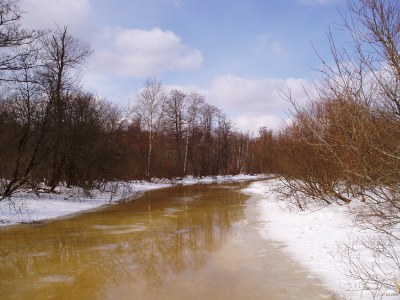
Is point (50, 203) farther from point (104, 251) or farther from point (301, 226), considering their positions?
point (301, 226)

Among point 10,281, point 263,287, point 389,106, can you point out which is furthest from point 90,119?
point 389,106

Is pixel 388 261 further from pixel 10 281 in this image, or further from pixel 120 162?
pixel 120 162

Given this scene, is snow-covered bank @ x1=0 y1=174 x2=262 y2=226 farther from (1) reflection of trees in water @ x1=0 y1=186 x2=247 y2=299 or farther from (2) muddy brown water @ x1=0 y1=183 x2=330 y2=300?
(1) reflection of trees in water @ x1=0 y1=186 x2=247 y2=299

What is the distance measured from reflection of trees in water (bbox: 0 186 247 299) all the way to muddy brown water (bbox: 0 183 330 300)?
0.02 m

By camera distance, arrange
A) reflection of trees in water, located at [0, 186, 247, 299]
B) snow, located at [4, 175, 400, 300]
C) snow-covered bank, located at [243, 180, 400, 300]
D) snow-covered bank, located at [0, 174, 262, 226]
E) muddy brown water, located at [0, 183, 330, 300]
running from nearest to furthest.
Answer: snow-covered bank, located at [243, 180, 400, 300] < muddy brown water, located at [0, 183, 330, 300] < snow, located at [4, 175, 400, 300] < reflection of trees in water, located at [0, 186, 247, 299] < snow-covered bank, located at [0, 174, 262, 226]

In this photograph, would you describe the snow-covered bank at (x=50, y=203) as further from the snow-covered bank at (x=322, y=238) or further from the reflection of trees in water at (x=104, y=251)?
the snow-covered bank at (x=322, y=238)

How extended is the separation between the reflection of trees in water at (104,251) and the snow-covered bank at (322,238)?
178 cm

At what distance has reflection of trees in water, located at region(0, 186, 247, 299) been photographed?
7.22m

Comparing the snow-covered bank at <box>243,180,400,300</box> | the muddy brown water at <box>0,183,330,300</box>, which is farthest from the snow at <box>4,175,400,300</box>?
the muddy brown water at <box>0,183,330,300</box>

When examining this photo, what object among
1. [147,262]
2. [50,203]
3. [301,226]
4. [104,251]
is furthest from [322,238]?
[50,203]

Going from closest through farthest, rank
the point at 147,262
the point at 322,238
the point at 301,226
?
the point at 147,262
the point at 322,238
the point at 301,226

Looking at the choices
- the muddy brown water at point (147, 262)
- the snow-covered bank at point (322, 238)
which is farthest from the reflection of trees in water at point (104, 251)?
the snow-covered bank at point (322, 238)

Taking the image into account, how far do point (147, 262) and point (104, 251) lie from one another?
1.73 metres

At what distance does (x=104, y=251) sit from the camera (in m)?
9.66
